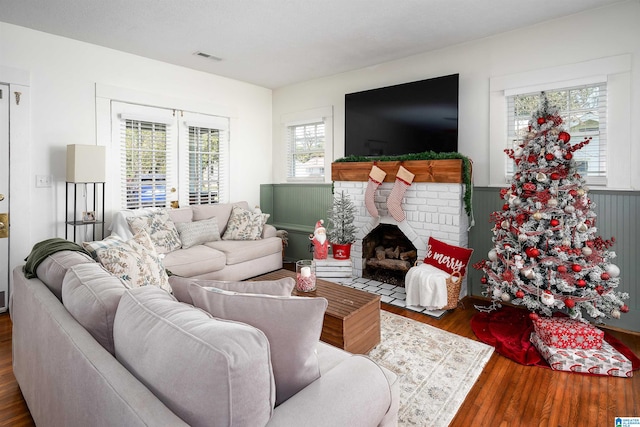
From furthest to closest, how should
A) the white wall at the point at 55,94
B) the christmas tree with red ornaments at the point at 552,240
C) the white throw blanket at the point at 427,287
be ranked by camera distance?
1. the white wall at the point at 55,94
2. the white throw blanket at the point at 427,287
3. the christmas tree with red ornaments at the point at 552,240

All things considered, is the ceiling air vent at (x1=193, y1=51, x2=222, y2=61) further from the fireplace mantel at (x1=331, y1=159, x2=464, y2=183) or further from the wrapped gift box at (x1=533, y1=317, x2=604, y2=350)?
the wrapped gift box at (x1=533, y1=317, x2=604, y2=350)

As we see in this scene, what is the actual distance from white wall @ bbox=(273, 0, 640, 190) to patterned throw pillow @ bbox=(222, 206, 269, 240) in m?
1.42

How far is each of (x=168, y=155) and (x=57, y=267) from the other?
299 cm

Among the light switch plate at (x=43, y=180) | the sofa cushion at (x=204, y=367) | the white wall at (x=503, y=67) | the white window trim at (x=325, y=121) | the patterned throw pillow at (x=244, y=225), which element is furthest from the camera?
the white window trim at (x=325, y=121)

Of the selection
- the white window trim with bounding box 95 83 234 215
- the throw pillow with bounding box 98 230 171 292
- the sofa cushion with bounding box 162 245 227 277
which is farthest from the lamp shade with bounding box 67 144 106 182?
the throw pillow with bounding box 98 230 171 292

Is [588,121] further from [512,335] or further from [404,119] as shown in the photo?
[512,335]

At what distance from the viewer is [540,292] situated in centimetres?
264

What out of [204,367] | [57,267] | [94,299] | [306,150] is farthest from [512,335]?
[306,150]

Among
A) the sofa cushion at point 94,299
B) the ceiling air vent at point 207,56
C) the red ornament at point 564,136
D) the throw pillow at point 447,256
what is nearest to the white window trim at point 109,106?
the ceiling air vent at point 207,56

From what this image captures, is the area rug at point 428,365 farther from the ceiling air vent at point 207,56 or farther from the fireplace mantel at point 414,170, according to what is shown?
the ceiling air vent at point 207,56

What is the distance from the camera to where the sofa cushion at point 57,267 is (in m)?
1.65

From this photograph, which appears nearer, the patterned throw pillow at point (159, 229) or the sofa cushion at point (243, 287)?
the sofa cushion at point (243, 287)

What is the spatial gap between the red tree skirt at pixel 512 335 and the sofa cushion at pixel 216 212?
3083mm

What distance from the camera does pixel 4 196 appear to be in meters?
3.29
